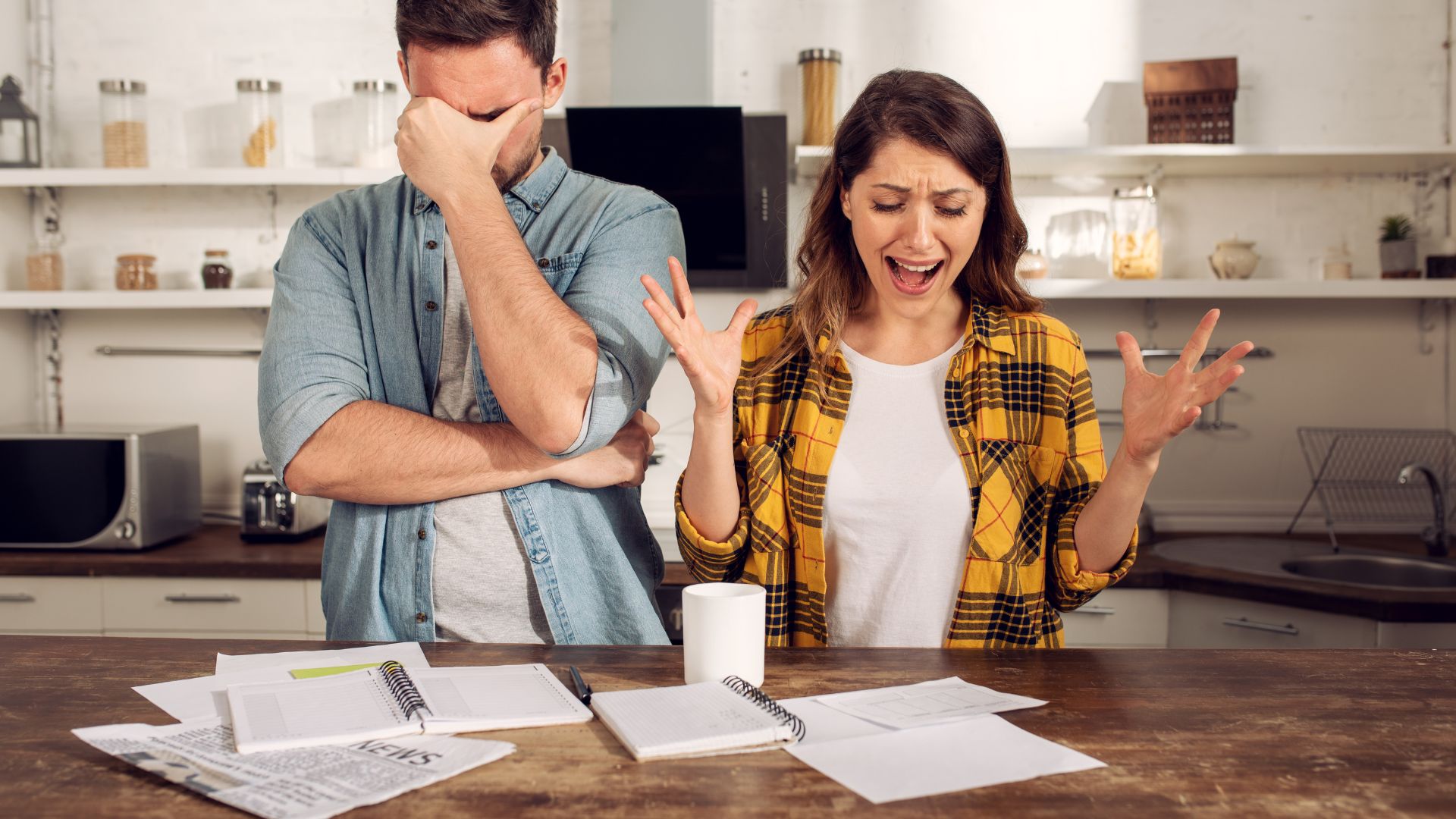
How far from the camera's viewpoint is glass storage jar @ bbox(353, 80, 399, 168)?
3082 millimetres

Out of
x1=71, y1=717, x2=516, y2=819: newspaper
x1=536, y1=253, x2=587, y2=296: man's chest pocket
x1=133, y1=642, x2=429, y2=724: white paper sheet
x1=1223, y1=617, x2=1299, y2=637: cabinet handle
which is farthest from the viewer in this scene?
x1=1223, y1=617, x2=1299, y2=637: cabinet handle

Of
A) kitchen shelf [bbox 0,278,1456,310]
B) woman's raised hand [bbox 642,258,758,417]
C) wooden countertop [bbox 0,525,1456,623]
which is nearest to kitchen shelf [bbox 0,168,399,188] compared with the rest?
kitchen shelf [bbox 0,278,1456,310]

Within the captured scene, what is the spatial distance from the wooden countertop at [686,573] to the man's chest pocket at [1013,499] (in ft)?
3.97

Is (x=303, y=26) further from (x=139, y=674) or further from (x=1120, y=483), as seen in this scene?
(x=1120, y=483)

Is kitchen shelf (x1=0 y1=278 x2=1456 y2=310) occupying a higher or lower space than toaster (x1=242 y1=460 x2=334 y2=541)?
higher

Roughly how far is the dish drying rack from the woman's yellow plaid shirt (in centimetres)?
201

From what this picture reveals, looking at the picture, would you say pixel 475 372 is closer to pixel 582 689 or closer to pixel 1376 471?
pixel 582 689

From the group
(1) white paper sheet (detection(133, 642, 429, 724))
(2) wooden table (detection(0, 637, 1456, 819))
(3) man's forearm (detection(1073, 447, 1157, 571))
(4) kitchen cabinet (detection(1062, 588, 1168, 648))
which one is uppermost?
(3) man's forearm (detection(1073, 447, 1157, 571))

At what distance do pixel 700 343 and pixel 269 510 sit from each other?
2051 mm

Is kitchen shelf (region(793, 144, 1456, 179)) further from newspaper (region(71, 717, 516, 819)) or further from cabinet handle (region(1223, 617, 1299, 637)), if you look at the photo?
newspaper (region(71, 717, 516, 819))

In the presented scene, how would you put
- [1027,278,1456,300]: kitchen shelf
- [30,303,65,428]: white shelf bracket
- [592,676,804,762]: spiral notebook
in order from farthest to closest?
[30,303,65,428]: white shelf bracket
[1027,278,1456,300]: kitchen shelf
[592,676,804,762]: spiral notebook

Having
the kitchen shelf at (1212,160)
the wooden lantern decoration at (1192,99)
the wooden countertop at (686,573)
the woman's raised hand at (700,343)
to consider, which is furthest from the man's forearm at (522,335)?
the wooden lantern decoration at (1192,99)

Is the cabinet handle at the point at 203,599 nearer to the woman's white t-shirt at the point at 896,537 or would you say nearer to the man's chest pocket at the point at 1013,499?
the woman's white t-shirt at the point at 896,537

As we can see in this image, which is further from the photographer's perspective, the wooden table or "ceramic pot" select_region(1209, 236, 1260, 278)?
"ceramic pot" select_region(1209, 236, 1260, 278)
